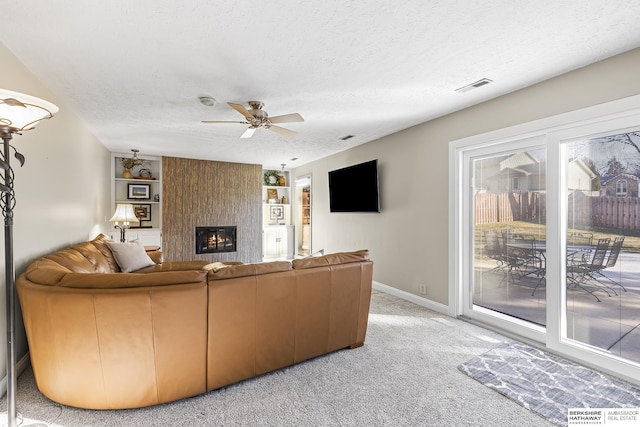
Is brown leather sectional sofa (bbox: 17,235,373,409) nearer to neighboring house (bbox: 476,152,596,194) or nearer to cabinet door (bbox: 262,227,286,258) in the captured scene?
neighboring house (bbox: 476,152,596,194)

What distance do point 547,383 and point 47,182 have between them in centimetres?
430

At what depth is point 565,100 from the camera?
8.28 feet

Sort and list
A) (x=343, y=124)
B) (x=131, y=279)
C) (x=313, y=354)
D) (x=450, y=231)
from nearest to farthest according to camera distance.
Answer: (x=131, y=279) → (x=313, y=354) → (x=450, y=231) → (x=343, y=124)

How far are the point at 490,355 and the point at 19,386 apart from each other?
140 inches

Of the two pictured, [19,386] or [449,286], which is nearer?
[19,386]

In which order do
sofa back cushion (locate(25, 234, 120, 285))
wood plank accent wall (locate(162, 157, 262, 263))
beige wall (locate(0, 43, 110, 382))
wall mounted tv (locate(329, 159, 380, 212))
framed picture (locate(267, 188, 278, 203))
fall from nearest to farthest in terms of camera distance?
sofa back cushion (locate(25, 234, 120, 285)) → beige wall (locate(0, 43, 110, 382)) → wall mounted tv (locate(329, 159, 380, 212)) → wood plank accent wall (locate(162, 157, 262, 263)) → framed picture (locate(267, 188, 278, 203))

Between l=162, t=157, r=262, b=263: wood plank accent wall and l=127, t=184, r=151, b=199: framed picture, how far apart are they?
34 centimetres

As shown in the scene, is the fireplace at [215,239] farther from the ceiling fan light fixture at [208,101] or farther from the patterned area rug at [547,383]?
the patterned area rug at [547,383]

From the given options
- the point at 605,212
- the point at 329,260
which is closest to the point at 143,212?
the point at 329,260

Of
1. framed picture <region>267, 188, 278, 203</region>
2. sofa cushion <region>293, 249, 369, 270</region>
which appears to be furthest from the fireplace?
sofa cushion <region>293, 249, 369, 270</region>

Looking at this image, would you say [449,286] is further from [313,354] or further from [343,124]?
[343,124]

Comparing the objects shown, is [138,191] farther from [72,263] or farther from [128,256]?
[72,263]

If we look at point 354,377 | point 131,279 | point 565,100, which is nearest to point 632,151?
point 565,100

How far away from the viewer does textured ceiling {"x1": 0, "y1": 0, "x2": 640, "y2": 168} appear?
5.73 ft
